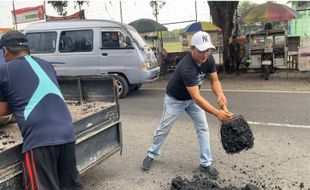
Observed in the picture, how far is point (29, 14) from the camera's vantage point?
67.2ft

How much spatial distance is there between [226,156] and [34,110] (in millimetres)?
3135

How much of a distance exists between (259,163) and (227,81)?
8.00m

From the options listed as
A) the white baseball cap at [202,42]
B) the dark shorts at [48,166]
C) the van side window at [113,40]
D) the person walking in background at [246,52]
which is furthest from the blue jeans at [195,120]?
the person walking in background at [246,52]

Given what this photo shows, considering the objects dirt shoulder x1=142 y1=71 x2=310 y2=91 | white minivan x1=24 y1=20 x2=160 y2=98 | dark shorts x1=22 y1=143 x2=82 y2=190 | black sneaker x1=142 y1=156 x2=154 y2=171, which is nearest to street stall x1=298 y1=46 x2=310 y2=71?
dirt shoulder x1=142 y1=71 x2=310 y2=91

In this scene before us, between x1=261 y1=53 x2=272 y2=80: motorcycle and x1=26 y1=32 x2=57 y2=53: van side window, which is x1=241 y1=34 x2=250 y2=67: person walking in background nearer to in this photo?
x1=261 y1=53 x2=272 y2=80: motorcycle

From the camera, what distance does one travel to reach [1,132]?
150 inches

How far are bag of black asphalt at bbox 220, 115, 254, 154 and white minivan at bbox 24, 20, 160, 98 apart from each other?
6571 mm

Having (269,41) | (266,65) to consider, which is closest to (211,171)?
(266,65)

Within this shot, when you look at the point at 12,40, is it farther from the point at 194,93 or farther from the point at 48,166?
the point at 194,93

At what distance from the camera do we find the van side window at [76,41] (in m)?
10.7

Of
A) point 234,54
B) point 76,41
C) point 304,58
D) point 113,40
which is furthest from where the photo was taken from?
point 234,54

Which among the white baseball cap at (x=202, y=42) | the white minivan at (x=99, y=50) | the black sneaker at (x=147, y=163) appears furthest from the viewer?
the white minivan at (x=99, y=50)

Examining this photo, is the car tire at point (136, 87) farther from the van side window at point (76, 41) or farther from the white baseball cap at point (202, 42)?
the white baseball cap at point (202, 42)

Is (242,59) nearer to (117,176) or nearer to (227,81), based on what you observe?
(227,81)
